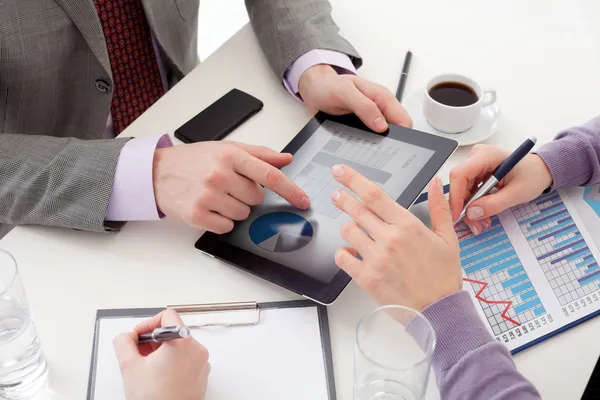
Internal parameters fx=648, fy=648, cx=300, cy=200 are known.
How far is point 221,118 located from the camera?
1.18m

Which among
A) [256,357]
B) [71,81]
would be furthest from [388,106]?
[71,81]

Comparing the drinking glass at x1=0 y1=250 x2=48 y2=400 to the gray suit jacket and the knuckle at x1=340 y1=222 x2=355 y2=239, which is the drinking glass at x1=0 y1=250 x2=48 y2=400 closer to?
the gray suit jacket

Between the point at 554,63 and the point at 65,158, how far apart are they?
939 millimetres

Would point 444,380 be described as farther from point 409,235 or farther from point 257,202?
point 257,202

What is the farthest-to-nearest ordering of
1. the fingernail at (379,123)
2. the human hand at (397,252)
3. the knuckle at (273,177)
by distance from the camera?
the fingernail at (379,123) < the knuckle at (273,177) < the human hand at (397,252)

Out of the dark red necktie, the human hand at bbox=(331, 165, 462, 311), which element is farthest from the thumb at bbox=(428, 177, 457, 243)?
the dark red necktie

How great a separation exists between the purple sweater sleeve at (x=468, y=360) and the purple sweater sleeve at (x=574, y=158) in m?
0.32

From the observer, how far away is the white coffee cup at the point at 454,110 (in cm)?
111

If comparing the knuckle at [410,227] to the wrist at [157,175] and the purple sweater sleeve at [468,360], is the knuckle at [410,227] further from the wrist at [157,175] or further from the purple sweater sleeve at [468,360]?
the wrist at [157,175]

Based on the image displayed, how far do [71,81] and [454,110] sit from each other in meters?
0.72

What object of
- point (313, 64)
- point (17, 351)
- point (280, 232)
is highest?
point (313, 64)

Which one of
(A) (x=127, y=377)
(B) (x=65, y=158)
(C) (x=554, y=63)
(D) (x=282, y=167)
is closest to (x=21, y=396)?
(A) (x=127, y=377)

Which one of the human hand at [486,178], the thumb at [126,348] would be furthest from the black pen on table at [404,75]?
the thumb at [126,348]

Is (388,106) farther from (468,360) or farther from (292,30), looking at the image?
(468,360)
